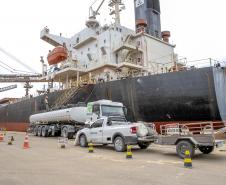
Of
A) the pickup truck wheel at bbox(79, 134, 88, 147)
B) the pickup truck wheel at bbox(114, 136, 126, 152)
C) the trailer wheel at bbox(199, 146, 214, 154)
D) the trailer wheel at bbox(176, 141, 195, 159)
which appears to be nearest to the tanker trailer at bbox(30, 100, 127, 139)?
the pickup truck wheel at bbox(79, 134, 88, 147)

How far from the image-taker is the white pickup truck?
11482mm

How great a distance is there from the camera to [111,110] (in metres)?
17.3

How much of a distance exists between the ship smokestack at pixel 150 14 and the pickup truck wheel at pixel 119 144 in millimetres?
22094

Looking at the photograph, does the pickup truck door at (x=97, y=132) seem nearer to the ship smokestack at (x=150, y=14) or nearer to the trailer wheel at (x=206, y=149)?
the trailer wheel at (x=206, y=149)

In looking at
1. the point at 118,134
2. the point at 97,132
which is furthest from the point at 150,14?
the point at 118,134

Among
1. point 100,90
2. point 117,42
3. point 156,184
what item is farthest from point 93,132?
point 117,42

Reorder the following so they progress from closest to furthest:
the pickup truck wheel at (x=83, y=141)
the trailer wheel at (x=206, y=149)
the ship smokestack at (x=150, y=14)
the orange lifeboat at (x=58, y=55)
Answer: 1. the trailer wheel at (x=206, y=149)
2. the pickup truck wheel at (x=83, y=141)
3. the orange lifeboat at (x=58, y=55)
4. the ship smokestack at (x=150, y=14)

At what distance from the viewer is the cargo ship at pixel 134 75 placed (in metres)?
17.8

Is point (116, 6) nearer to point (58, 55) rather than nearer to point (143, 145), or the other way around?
point (58, 55)

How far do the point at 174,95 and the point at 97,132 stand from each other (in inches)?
321

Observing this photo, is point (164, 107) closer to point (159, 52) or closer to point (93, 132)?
point (93, 132)

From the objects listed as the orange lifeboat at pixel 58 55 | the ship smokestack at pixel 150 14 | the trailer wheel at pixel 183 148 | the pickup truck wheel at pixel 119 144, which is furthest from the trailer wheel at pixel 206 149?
the orange lifeboat at pixel 58 55

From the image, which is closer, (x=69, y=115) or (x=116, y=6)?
(x=69, y=115)

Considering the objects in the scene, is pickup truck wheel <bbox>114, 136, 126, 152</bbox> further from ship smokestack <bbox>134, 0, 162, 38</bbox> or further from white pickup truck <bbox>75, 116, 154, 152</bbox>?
ship smokestack <bbox>134, 0, 162, 38</bbox>
